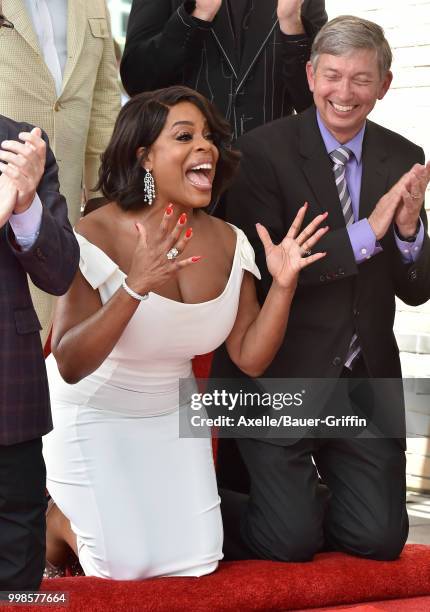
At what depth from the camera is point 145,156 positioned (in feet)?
8.62

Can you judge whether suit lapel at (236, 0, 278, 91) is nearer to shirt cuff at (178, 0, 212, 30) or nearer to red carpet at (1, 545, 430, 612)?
shirt cuff at (178, 0, 212, 30)

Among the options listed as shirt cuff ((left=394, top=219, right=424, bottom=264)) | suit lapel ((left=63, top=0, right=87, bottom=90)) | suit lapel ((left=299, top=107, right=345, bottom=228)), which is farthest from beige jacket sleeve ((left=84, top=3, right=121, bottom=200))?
shirt cuff ((left=394, top=219, right=424, bottom=264))

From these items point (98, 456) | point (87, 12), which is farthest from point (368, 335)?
point (87, 12)

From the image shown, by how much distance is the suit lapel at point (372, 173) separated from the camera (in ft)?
9.29

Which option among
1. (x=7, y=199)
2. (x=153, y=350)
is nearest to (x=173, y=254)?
(x=153, y=350)

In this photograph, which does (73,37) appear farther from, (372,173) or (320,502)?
(320,502)

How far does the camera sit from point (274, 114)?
3.07m

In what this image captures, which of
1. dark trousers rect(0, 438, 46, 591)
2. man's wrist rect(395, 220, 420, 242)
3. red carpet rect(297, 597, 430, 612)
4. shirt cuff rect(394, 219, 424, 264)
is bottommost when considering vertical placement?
red carpet rect(297, 597, 430, 612)

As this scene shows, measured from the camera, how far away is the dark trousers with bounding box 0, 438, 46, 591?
2.04m

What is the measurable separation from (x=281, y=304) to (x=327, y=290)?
0.89 feet

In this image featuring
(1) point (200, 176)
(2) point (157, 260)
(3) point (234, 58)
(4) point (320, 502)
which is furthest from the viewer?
(3) point (234, 58)

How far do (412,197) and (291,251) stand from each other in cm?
33

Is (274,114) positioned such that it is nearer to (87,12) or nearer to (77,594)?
(87,12)

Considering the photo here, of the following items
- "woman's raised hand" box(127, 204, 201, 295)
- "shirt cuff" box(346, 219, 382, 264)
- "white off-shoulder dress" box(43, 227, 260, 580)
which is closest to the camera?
"woman's raised hand" box(127, 204, 201, 295)
